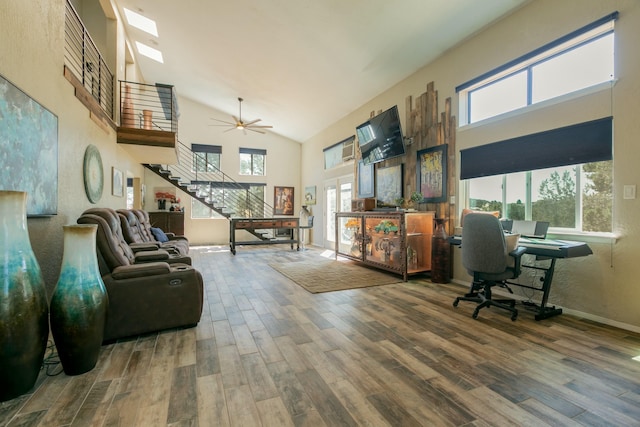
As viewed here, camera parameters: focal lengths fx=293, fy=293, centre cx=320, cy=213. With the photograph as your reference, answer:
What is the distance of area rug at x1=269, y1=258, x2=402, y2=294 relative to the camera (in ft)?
14.6

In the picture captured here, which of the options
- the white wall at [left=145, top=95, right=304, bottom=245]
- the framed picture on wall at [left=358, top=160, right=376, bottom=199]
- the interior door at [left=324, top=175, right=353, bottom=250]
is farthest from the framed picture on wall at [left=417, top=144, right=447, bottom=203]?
the white wall at [left=145, top=95, right=304, bottom=245]

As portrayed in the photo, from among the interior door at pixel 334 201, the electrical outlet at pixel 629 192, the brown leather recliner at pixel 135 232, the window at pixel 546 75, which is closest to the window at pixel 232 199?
the interior door at pixel 334 201

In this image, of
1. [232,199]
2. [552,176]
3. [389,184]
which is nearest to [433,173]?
[389,184]

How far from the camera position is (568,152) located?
3.20 meters

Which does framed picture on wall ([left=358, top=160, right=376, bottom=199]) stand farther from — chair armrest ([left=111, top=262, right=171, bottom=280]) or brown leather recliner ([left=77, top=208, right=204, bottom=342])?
chair armrest ([left=111, top=262, right=171, bottom=280])

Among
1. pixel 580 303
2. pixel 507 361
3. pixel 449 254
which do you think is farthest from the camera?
pixel 449 254

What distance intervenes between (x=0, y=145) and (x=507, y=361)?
3.87 metres

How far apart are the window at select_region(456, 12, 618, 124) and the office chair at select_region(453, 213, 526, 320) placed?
1.81 m

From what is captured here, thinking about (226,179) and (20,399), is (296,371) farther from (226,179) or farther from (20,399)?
(226,179)

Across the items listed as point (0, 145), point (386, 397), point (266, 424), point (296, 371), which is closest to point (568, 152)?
point (386, 397)

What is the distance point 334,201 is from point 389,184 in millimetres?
2800

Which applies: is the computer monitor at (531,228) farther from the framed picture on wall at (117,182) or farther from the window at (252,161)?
the window at (252,161)

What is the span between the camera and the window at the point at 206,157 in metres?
9.66

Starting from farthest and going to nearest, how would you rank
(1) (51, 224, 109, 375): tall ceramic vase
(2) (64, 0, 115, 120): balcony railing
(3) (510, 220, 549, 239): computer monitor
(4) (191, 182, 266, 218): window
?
(4) (191, 182, 266, 218): window
(2) (64, 0, 115, 120): balcony railing
(3) (510, 220, 549, 239): computer monitor
(1) (51, 224, 109, 375): tall ceramic vase
